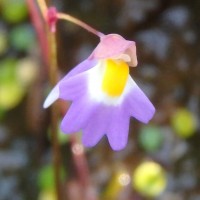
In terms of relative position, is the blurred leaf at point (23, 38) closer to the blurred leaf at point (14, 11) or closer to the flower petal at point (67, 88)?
the blurred leaf at point (14, 11)

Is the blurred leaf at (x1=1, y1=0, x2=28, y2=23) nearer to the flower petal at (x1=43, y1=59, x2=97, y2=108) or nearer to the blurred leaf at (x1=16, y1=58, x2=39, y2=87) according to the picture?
the blurred leaf at (x1=16, y1=58, x2=39, y2=87)

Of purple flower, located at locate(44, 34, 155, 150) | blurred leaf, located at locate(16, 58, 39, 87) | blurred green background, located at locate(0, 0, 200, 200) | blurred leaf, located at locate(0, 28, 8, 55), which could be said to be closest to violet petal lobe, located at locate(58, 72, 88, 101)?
purple flower, located at locate(44, 34, 155, 150)

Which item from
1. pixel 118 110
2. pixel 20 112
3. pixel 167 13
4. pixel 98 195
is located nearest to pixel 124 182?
pixel 98 195

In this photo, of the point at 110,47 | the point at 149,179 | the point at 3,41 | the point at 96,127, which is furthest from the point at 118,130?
the point at 3,41

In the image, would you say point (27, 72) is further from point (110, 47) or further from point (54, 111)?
point (110, 47)

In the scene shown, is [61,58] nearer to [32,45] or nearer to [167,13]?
→ [32,45]

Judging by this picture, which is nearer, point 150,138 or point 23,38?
point 150,138
